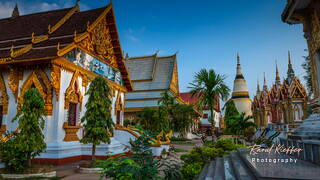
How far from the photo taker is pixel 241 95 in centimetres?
4334

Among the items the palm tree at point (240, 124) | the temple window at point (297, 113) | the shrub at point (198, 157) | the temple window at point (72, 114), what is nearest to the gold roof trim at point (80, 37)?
the temple window at point (72, 114)

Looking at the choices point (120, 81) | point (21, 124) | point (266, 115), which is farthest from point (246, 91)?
point (21, 124)

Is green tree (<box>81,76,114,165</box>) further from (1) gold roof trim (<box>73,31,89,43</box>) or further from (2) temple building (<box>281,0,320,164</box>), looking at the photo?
(2) temple building (<box>281,0,320,164</box>)

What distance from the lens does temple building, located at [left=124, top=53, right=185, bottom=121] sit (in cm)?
2883

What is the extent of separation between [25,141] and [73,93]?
14.7 ft

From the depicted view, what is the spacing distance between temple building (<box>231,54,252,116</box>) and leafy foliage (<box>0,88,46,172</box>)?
40.1 meters

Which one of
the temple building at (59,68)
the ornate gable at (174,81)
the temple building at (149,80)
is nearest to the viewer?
the temple building at (59,68)

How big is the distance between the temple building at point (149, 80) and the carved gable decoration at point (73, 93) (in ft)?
53.7

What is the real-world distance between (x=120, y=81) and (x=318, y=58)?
12.1 metres

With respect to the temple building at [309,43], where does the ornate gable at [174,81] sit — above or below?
above

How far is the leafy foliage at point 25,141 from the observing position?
717 centimetres

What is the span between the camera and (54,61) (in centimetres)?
998

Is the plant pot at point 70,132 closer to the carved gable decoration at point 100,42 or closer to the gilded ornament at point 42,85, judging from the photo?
the gilded ornament at point 42,85

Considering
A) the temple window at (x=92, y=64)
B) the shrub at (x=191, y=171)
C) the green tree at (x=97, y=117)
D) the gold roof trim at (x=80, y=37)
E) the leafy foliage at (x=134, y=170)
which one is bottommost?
the shrub at (x=191, y=171)
